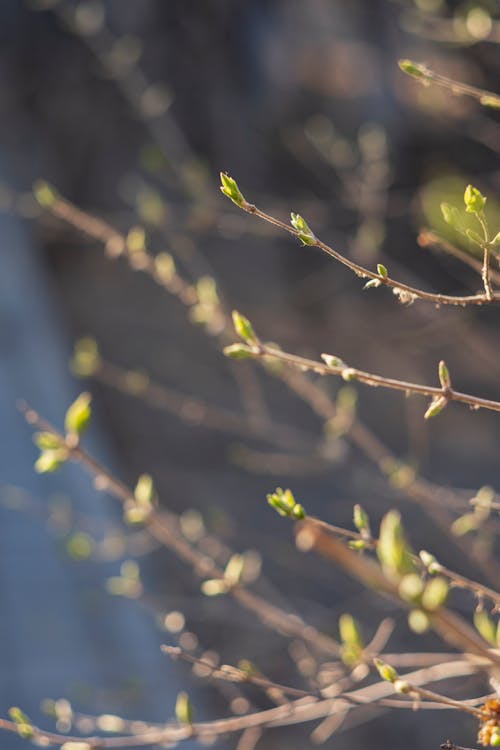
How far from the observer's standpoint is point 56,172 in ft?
18.9

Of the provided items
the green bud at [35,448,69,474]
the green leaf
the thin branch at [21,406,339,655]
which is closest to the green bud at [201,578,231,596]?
the thin branch at [21,406,339,655]

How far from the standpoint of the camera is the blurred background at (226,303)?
10.4 ft

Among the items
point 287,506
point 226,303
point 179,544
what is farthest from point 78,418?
point 226,303

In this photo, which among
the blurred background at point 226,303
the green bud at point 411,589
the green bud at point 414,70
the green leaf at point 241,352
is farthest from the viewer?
the blurred background at point 226,303

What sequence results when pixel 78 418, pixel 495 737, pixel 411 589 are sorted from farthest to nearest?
pixel 78 418, pixel 495 737, pixel 411 589

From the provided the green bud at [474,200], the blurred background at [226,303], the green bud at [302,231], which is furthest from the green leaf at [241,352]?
the blurred background at [226,303]

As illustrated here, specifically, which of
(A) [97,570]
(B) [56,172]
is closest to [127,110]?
(B) [56,172]

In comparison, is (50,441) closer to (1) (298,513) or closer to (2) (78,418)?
(2) (78,418)

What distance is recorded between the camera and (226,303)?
310 centimetres

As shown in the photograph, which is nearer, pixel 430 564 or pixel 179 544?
pixel 430 564

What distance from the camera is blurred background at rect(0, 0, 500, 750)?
318 centimetres

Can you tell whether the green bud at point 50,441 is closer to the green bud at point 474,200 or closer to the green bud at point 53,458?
the green bud at point 53,458

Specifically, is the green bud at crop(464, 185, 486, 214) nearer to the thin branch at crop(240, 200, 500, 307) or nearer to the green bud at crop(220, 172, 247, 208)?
the thin branch at crop(240, 200, 500, 307)

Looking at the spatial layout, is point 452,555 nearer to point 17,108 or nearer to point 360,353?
point 360,353
